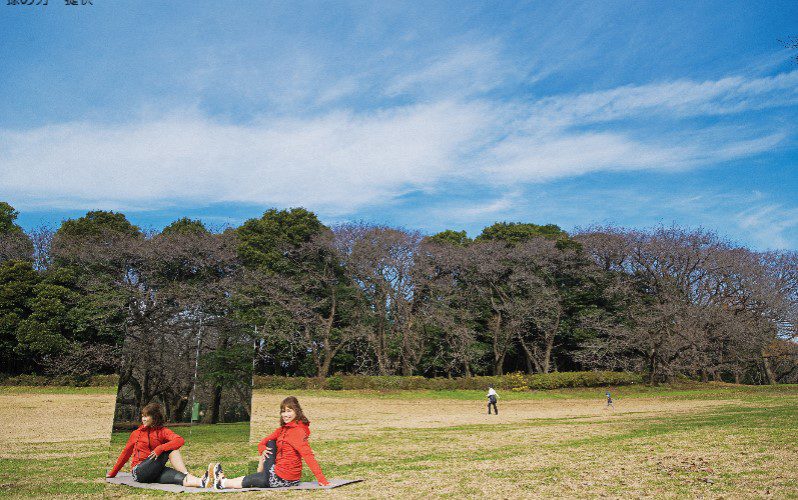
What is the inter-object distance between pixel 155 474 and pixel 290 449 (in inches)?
60.4

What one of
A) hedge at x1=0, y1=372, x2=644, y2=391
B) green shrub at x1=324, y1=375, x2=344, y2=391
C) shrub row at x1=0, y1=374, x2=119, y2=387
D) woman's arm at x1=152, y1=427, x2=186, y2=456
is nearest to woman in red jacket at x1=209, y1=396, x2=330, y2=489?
woman's arm at x1=152, y1=427, x2=186, y2=456

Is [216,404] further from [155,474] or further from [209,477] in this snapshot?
[155,474]

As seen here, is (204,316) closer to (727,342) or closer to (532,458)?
(532,458)

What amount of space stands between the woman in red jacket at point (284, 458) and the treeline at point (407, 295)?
23.9m

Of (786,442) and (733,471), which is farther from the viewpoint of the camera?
(786,442)

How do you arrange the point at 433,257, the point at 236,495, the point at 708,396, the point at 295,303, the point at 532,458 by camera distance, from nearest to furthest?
the point at 236,495
the point at 532,458
the point at 708,396
the point at 295,303
the point at 433,257

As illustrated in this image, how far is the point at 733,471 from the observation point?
7.70m

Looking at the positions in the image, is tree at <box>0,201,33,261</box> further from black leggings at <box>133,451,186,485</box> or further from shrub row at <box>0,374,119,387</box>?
black leggings at <box>133,451,186,485</box>

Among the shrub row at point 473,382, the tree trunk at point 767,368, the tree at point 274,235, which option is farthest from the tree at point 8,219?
the tree trunk at point 767,368

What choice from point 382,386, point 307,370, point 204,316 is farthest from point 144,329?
point 307,370

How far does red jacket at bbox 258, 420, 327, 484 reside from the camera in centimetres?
692

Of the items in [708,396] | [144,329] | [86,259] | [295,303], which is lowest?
[708,396]

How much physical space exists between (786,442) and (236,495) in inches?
355

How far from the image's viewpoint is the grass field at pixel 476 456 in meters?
7.05
